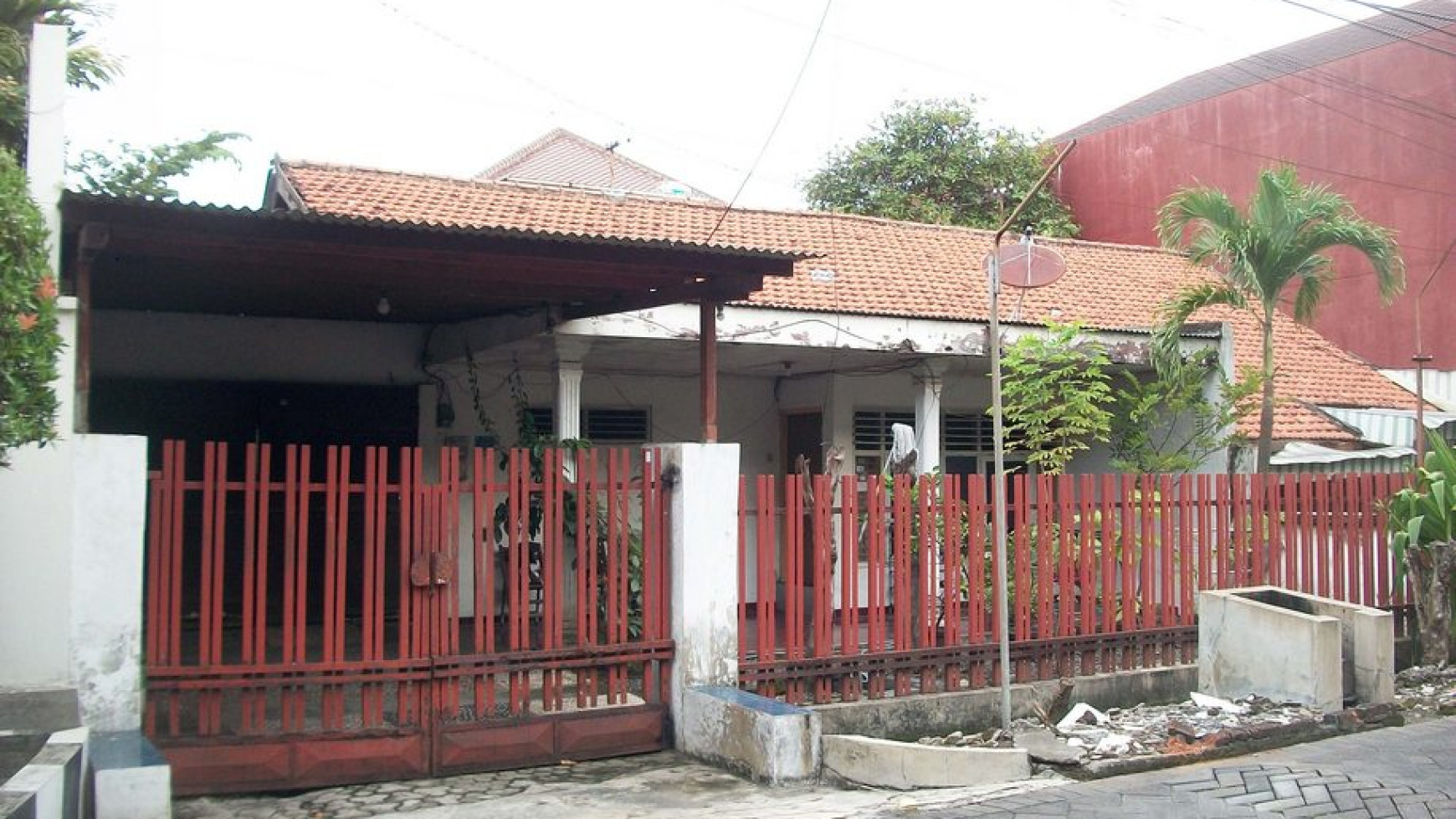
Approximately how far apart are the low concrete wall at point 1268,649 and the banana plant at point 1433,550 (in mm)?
1565

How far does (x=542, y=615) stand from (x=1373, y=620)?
5.91 m

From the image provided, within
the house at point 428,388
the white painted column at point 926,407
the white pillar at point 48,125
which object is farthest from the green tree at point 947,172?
the white pillar at point 48,125

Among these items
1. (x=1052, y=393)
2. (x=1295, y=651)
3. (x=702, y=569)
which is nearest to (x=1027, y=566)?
(x=1295, y=651)

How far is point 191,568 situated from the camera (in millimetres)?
9766

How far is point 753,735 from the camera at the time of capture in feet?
22.2

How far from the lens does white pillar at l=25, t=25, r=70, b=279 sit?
6.11 metres

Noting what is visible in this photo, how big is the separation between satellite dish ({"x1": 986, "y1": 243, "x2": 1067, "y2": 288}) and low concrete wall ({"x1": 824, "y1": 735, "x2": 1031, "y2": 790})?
9.82 ft

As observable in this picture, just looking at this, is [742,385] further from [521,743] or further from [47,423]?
[47,423]

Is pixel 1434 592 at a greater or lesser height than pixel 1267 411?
lesser

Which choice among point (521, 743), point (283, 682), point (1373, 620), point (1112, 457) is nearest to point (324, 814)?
point (283, 682)

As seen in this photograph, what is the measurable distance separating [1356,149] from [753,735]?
652 inches

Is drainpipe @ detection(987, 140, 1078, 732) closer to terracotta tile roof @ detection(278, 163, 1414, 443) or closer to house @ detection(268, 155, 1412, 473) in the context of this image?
terracotta tile roof @ detection(278, 163, 1414, 443)

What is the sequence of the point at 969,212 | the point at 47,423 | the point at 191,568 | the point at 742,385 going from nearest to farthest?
the point at 47,423 < the point at 191,568 < the point at 742,385 < the point at 969,212

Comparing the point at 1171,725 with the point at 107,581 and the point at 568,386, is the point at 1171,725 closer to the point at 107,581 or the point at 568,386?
the point at 568,386
